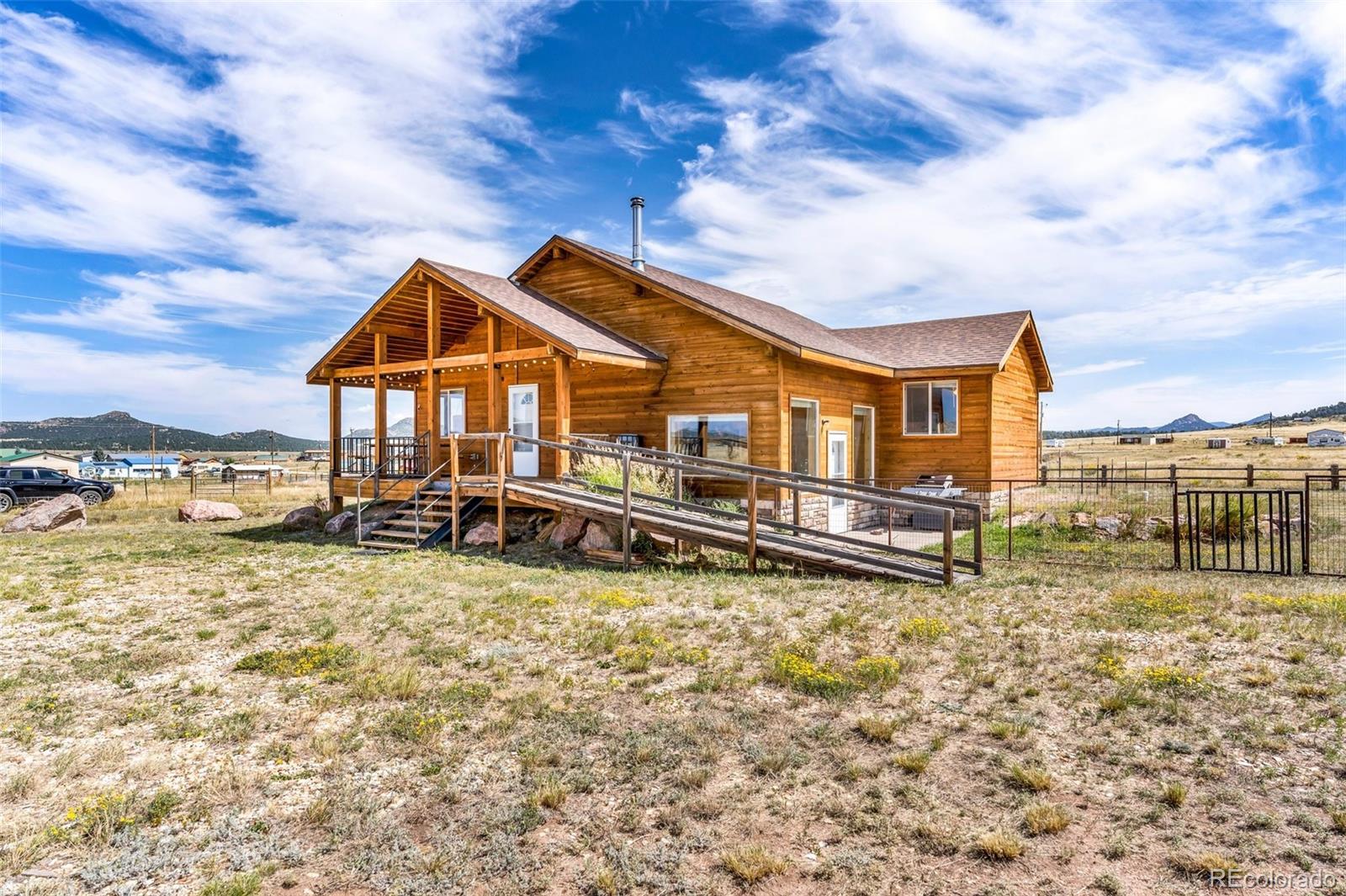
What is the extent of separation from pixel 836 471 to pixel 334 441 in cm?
1229

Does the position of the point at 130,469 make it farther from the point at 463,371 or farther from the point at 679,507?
the point at 679,507

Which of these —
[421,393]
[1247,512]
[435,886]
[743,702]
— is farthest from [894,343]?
[435,886]

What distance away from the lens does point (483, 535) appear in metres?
13.5

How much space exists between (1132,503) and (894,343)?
25.6 feet

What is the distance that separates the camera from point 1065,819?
3.59m

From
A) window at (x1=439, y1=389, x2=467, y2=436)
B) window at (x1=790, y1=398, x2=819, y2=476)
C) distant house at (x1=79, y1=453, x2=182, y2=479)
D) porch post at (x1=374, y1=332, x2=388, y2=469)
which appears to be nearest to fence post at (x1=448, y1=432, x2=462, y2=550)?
porch post at (x1=374, y1=332, x2=388, y2=469)

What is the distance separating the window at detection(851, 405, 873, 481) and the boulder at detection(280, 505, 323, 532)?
13910 mm

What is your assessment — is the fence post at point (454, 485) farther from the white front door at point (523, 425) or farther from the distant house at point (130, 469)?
the distant house at point (130, 469)

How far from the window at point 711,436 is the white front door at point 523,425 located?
345cm

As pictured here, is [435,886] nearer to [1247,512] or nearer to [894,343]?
[1247,512]

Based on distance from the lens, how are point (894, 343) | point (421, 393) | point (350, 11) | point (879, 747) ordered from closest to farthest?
1. point (879, 747)
2. point (350, 11)
3. point (421, 393)
4. point (894, 343)

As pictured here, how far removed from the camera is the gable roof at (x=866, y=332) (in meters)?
14.9

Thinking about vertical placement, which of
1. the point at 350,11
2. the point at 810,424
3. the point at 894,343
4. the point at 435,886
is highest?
the point at 350,11

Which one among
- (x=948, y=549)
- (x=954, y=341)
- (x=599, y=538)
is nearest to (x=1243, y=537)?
(x=948, y=549)
